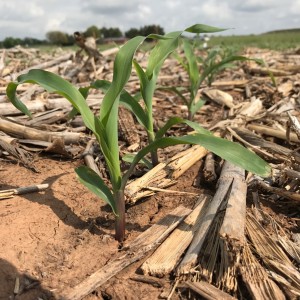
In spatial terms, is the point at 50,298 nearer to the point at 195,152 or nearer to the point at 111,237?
the point at 111,237

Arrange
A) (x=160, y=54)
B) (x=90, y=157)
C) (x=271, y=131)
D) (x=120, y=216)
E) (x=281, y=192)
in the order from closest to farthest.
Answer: (x=120, y=216)
(x=281, y=192)
(x=160, y=54)
(x=90, y=157)
(x=271, y=131)

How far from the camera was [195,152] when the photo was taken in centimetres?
285

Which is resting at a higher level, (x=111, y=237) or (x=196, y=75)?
(x=196, y=75)

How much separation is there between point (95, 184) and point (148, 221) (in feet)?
1.41

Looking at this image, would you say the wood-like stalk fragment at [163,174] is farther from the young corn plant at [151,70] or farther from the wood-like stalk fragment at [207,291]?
the wood-like stalk fragment at [207,291]

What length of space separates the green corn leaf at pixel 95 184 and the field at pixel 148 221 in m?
0.22

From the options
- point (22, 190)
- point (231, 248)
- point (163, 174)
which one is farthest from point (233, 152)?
point (22, 190)

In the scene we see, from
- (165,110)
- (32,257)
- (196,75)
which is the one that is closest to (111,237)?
(32,257)

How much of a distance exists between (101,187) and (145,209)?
1.41 feet

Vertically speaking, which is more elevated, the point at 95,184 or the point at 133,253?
the point at 95,184

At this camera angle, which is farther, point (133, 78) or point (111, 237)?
point (133, 78)

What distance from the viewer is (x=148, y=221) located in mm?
2238

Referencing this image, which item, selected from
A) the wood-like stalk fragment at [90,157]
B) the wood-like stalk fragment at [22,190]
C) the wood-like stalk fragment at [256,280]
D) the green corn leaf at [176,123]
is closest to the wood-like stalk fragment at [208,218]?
the wood-like stalk fragment at [256,280]

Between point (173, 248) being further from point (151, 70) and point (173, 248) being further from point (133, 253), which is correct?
point (151, 70)
